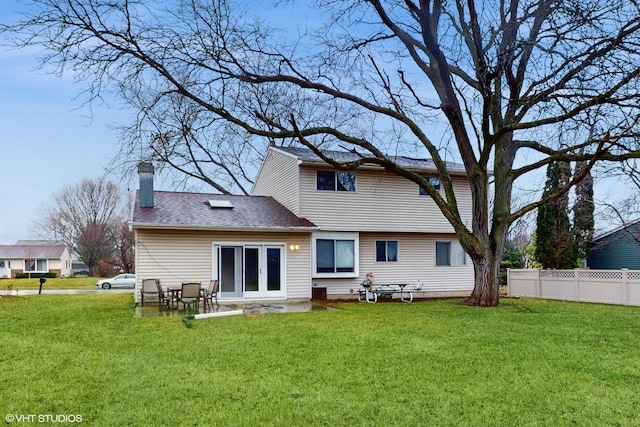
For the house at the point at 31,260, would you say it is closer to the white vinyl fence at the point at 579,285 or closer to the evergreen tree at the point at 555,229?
the evergreen tree at the point at 555,229

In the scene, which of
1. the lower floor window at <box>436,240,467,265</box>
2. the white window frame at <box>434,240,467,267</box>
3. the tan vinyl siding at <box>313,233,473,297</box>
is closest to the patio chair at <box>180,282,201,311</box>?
the tan vinyl siding at <box>313,233,473,297</box>

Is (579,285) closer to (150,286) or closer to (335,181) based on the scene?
(335,181)

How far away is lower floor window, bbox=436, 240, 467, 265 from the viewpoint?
61.9 feet

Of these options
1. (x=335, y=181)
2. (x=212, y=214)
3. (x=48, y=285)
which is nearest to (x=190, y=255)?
(x=212, y=214)

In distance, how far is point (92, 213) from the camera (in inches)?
1766

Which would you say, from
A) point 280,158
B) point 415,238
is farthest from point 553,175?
point 280,158

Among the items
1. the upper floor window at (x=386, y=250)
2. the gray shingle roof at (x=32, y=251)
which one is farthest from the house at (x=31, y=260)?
the upper floor window at (x=386, y=250)

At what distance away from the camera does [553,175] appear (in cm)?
2286

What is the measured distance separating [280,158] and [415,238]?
5.89 m

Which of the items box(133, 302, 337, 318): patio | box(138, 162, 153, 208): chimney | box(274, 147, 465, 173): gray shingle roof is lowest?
box(133, 302, 337, 318): patio

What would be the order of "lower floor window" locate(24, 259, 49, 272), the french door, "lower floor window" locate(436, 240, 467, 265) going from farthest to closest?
"lower floor window" locate(24, 259, 49, 272), "lower floor window" locate(436, 240, 467, 265), the french door

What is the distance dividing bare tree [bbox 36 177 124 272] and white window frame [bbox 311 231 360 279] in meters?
32.4

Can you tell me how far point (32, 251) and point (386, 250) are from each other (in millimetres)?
44983

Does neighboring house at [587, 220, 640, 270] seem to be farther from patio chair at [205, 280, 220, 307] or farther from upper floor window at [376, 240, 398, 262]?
patio chair at [205, 280, 220, 307]
